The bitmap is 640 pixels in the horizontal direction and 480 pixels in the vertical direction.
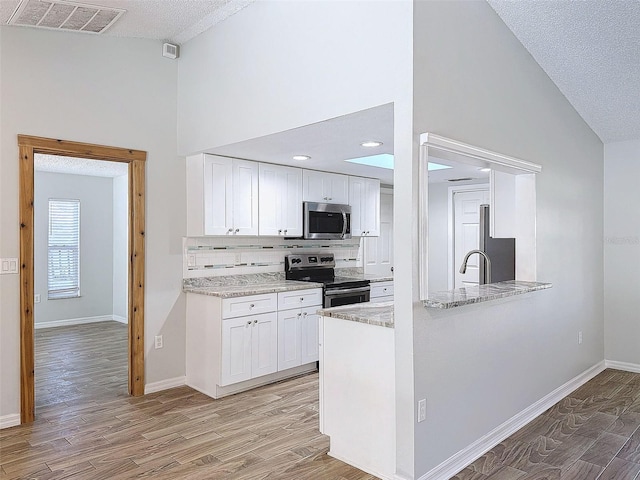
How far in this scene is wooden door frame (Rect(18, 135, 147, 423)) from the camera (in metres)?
→ 3.29

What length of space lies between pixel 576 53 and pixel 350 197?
2603 millimetres

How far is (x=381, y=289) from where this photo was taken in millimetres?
5145

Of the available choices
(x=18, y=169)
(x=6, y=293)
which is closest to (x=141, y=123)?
(x=18, y=169)

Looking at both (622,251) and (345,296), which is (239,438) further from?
(622,251)

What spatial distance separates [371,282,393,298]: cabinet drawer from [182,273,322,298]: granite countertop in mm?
801

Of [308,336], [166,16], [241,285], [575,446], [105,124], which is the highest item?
[166,16]

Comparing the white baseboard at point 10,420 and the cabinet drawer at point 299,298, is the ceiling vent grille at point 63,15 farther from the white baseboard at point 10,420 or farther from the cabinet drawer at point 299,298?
the white baseboard at point 10,420

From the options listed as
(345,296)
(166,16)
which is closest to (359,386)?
(345,296)

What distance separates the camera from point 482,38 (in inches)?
115

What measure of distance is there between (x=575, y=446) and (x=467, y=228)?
11.3 feet

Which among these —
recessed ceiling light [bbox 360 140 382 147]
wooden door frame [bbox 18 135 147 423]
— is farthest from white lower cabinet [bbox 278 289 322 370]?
recessed ceiling light [bbox 360 140 382 147]

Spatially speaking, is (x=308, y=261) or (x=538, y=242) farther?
(x=308, y=261)

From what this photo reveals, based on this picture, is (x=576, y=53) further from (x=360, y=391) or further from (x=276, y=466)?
(x=276, y=466)

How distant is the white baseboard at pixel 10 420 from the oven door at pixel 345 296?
258 centimetres
